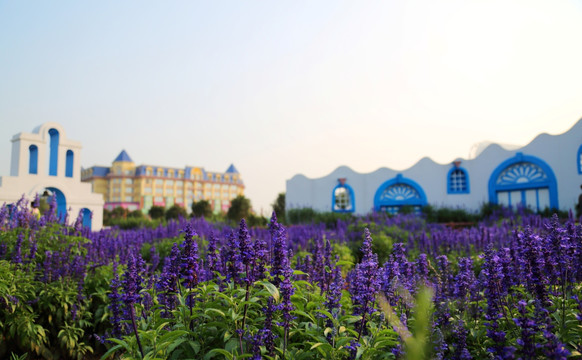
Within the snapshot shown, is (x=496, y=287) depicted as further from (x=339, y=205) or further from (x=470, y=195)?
(x=339, y=205)

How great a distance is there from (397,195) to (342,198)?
3.58 meters

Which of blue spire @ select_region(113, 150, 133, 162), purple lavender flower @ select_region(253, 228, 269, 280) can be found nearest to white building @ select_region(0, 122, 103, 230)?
purple lavender flower @ select_region(253, 228, 269, 280)

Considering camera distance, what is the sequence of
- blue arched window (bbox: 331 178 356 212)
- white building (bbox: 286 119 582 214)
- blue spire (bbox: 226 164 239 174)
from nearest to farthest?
white building (bbox: 286 119 582 214) < blue arched window (bbox: 331 178 356 212) < blue spire (bbox: 226 164 239 174)

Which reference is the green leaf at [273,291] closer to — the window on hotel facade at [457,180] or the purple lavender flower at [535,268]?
the purple lavender flower at [535,268]

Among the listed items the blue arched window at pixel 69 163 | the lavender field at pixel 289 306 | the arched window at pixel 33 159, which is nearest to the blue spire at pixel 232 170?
the blue arched window at pixel 69 163

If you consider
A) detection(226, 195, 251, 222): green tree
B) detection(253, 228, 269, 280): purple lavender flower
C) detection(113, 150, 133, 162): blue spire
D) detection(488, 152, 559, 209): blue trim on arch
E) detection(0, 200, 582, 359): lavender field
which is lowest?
detection(0, 200, 582, 359): lavender field

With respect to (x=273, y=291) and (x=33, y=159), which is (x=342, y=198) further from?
(x=273, y=291)

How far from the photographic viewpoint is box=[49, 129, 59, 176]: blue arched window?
1716 cm

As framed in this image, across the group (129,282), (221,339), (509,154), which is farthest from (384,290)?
(509,154)

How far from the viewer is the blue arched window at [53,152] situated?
17156mm

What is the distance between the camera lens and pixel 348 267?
8062mm

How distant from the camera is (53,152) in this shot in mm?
17281

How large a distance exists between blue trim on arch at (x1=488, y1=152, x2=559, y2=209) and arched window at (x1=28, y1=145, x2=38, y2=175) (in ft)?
72.6

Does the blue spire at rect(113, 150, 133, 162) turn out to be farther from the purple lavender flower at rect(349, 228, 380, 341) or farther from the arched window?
the purple lavender flower at rect(349, 228, 380, 341)
